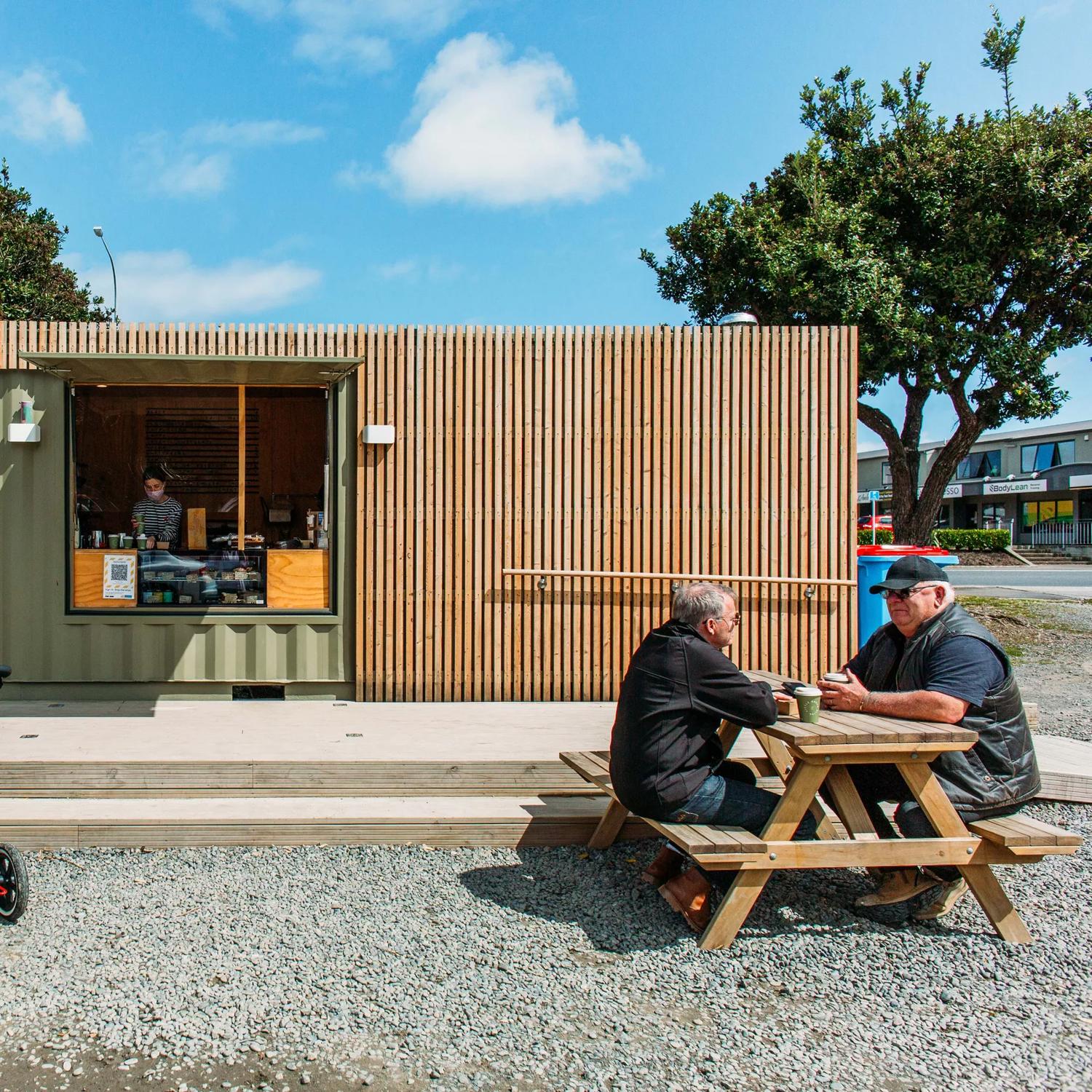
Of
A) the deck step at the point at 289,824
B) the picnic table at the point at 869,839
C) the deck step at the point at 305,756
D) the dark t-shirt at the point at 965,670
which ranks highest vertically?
the dark t-shirt at the point at 965,670

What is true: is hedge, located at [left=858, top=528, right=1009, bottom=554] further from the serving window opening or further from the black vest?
the black vest

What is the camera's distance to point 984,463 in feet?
144

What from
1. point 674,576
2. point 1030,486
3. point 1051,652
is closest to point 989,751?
point 674,576

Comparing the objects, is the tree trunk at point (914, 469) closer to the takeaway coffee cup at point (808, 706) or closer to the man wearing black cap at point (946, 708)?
the man wearing black cap at point (946, 708)

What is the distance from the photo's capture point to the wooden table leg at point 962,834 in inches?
134

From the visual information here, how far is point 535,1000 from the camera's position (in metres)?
2.94

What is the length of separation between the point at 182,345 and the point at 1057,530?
40.7m

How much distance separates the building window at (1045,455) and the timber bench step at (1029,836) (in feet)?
136

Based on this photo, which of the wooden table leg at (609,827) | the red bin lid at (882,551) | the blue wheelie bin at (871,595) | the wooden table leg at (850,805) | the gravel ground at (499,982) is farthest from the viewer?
the red bin lid at (882,551)

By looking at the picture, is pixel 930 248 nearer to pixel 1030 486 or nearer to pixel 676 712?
pixel 676 712

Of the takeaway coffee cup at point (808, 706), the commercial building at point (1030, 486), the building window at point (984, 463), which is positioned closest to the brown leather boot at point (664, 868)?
the takeaway coffee cup at point (808, 706)

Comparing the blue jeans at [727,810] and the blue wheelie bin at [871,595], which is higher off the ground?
the blue wheelie bin at [871,595]

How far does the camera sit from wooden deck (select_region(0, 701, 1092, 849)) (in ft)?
14.1

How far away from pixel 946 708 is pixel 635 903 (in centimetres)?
149
